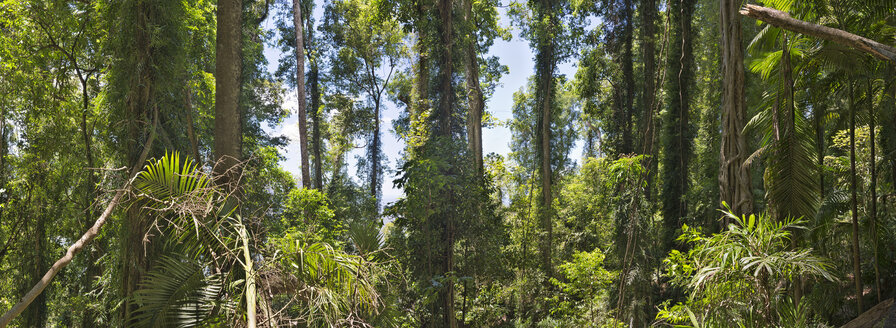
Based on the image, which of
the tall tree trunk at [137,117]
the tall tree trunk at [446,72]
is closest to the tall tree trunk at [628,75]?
the tall tree trunk at [446,72]

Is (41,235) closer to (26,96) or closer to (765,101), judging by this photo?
(26,96)

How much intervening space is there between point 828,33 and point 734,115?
3.94ft

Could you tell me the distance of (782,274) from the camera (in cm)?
271

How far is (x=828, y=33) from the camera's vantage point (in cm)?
188

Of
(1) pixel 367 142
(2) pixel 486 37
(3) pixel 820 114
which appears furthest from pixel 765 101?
(1) pixel 367 142

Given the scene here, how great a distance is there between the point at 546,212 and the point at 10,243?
1130cm

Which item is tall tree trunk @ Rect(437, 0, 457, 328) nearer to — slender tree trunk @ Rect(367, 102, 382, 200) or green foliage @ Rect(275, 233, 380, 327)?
green foliage @ Rect(275, 233, 380, 327)

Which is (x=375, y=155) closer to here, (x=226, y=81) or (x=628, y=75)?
(x=628, y=75)

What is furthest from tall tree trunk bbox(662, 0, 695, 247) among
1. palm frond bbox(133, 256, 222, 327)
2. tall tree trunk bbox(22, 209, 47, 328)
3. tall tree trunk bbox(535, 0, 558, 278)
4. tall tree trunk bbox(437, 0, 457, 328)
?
tall tree trunk bbox(22, 209, 47, 328)

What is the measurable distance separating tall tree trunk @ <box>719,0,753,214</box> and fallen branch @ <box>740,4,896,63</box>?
3.23 ft

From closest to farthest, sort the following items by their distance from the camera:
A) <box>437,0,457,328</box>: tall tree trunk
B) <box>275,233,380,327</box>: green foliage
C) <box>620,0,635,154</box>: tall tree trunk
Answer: <box>275,233,380,327</box>: green foliage → <box>437,0,457,328</box>: tall tree trunk → <box>620,0,635,154</box>: tall tree trunk

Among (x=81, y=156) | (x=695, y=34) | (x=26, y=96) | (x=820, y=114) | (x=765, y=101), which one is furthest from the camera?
(x=695, y=34)

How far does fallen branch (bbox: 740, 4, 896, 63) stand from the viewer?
1721 mm

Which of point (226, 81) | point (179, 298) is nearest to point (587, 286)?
point (226, 81)
